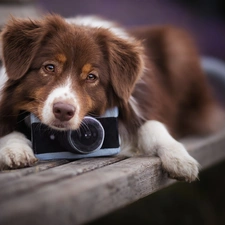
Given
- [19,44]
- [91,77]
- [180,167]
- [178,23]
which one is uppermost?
[178,23]

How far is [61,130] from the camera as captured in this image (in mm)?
2830

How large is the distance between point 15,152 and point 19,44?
0.77m

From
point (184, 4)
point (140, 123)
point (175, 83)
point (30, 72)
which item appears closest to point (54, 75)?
point (30, 72)

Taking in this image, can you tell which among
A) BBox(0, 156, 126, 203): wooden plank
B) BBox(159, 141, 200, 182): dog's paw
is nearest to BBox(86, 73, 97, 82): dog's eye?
BBox(0, 156, 126, 203): wooden plank

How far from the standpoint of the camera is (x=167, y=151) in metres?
2.94

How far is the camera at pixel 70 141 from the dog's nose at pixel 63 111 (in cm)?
18

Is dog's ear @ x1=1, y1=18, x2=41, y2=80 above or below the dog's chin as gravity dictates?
above

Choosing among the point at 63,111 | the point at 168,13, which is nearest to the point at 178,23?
the point at 168,13

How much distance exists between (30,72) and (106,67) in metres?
0.51

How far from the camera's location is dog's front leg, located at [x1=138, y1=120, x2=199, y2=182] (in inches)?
110

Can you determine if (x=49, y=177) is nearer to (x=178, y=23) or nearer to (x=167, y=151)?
(x=167, y=151)

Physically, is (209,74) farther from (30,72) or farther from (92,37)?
(30,72)

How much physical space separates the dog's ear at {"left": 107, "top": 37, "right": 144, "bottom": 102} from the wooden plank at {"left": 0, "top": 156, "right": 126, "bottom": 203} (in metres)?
0.53

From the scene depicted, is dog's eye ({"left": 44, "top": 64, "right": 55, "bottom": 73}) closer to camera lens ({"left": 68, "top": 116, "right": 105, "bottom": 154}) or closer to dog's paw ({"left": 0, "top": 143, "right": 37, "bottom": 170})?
camera lens ({"left": 68, "top": 116, "right": 105, "bottom": 154})
